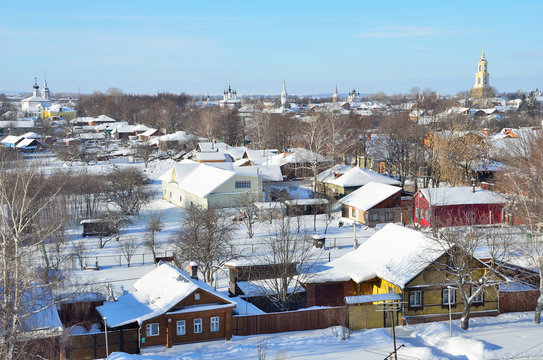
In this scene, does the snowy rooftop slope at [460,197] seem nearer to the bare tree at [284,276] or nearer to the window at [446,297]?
the window at [446,297]

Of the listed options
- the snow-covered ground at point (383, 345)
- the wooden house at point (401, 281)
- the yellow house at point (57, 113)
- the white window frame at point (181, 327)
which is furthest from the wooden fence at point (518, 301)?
the yellow house at point (57, 113)

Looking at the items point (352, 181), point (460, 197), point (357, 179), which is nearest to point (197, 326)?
point (460, 197)

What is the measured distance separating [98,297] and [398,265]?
1024cm

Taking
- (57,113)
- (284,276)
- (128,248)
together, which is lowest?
(128,248)

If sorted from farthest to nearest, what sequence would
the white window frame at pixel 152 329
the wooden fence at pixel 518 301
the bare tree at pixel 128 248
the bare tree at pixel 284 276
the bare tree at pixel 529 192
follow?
the bare tree at pixel 128 248
the bare tree at pixel 284 276
the bare tree at pixel 529 192
the wooden fence at pixel 518 301
the white window frame at pixel 152 329

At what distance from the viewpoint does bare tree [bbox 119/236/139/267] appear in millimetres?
26984

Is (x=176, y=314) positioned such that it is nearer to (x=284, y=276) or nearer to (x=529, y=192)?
(x=284, y=276)

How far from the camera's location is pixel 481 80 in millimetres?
140000

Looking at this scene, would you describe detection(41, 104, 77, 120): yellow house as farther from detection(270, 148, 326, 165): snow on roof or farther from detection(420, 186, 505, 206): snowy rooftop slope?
detection(420, 186, 505, 206): snowy rooftop slope

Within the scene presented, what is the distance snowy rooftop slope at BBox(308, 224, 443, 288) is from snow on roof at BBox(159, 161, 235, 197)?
48.7 feet

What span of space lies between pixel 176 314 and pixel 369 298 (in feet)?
20.3

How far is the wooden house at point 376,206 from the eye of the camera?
33.7 metres

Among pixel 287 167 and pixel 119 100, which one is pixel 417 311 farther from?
pixel 119 100

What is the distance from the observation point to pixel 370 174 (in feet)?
131
